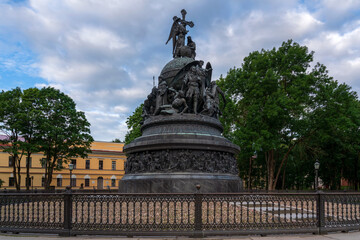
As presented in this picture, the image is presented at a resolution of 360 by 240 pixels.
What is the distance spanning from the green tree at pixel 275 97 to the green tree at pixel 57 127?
1635 cm

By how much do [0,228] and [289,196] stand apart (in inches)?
334

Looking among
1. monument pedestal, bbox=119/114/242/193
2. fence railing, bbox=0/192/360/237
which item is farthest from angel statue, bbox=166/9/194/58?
fence railing, bbox=0/192/360/237

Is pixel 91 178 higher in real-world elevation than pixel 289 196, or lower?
lower

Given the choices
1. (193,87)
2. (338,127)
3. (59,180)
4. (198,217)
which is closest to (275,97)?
(338,127)

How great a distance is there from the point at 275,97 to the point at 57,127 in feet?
73.1

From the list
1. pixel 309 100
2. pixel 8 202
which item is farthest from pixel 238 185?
pixel 309 100

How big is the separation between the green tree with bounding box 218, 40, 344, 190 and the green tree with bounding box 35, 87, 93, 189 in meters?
16.4

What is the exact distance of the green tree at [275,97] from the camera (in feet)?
98.4

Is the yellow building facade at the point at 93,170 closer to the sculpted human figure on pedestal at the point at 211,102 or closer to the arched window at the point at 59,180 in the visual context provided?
the arched window at the point at 59,180

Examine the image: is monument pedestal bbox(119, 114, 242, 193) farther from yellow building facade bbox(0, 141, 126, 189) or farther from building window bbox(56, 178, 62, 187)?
building window bbox(56, 178, 62, 187)

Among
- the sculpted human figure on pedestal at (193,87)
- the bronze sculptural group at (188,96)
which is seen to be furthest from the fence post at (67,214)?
the sculpted human figure on pedestal at (193,87)

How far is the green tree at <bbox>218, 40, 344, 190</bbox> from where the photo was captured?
30.0m

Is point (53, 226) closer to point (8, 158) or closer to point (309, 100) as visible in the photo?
point (309, 100)

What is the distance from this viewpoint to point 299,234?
8.68m
